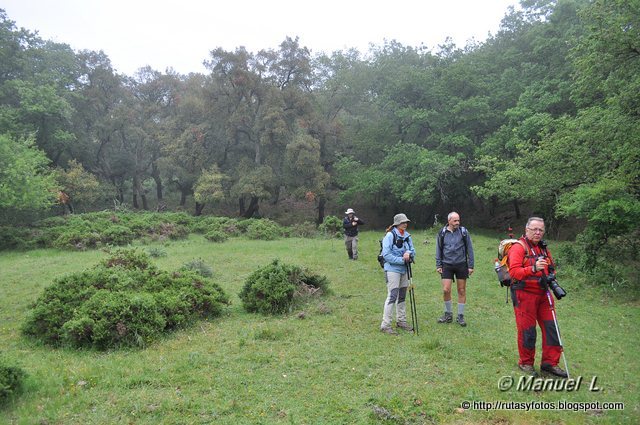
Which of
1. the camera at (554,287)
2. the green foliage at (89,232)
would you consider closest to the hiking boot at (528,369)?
the camera at (554,287)

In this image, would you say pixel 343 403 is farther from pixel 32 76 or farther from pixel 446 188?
pixel 32 76

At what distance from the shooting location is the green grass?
4586 mm

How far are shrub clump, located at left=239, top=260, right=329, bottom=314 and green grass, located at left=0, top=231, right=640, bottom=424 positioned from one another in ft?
0.93

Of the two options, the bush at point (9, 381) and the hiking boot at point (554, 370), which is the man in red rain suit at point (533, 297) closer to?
the hiking boot at point (554, 370)

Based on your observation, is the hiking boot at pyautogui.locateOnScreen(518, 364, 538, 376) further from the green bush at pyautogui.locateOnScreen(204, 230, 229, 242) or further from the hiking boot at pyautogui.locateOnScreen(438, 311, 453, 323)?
the green bush at pyautogui.locateOnScreen(204, 230, 229, 242)

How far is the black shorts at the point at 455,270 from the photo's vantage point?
7570mm

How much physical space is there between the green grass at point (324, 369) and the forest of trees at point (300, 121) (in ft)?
38.5

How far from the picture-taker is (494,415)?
15.0 ft

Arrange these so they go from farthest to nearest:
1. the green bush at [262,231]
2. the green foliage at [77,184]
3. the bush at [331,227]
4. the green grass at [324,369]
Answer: the green foliage at [77,184] < the bush at [331,227] < the green bush at [262,231] < the green grass at [324,369]

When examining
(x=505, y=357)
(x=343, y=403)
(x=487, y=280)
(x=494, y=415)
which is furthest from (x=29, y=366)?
(x=487, y=280)

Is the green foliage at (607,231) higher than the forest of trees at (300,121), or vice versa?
the forest of trees at (300,121)

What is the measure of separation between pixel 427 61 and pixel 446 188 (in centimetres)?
1042

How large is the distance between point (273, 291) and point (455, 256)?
3647 mm

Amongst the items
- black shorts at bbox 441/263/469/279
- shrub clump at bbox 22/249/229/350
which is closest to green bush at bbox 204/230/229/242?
shrub clump at bbox 22/249/229/350
